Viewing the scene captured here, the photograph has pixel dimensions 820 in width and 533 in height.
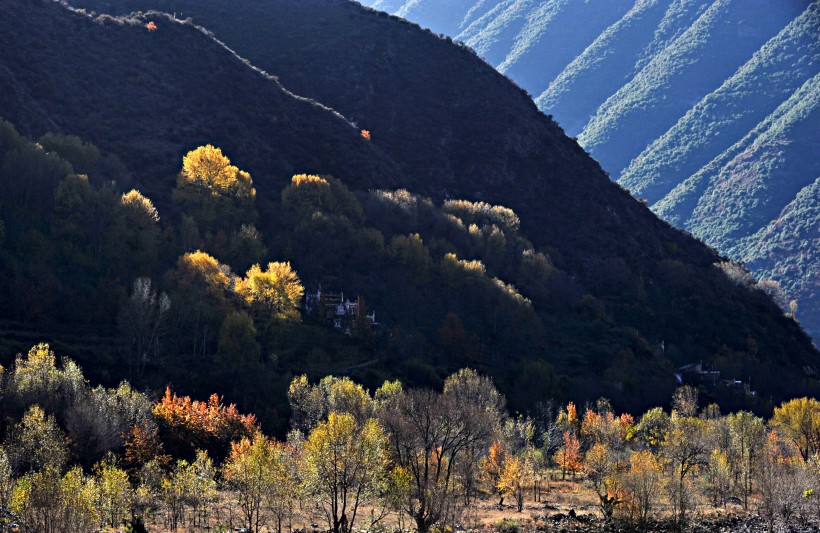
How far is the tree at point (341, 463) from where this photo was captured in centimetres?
6088

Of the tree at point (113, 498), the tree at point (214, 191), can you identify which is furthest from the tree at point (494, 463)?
the tree at point (214, 191)

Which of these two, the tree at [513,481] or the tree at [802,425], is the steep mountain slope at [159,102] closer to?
the tree at [513,481]

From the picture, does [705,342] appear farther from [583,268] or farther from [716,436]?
[716,436]

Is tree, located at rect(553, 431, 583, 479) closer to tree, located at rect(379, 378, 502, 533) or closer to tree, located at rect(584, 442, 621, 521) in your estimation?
tree, located at rect(584, 442, 621, 521)

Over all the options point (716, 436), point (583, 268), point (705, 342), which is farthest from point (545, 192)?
point (716, 436)

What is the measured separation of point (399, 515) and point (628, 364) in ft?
242

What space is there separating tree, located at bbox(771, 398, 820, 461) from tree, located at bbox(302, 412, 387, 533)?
2340 inches

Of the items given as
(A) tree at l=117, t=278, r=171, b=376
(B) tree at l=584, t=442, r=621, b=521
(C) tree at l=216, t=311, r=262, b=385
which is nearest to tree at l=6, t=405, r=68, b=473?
(A) tree at l=117, t=278, r=171, b=376

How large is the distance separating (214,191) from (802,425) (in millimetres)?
84770

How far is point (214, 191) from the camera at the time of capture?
13950 cm

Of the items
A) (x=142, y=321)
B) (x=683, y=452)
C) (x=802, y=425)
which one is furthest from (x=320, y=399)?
(x=802, y=425)

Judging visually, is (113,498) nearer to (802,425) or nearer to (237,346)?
(237,346)

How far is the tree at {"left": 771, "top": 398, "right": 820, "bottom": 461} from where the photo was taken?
103250mm

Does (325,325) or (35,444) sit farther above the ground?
(325,325)
